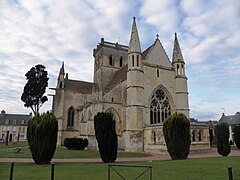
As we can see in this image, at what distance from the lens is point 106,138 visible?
13.6 m

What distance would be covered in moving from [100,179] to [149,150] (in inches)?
674

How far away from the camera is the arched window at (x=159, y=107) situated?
2778cm

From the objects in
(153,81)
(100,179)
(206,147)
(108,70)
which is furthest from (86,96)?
(100,179)

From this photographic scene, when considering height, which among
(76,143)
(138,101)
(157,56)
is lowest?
(76,143)

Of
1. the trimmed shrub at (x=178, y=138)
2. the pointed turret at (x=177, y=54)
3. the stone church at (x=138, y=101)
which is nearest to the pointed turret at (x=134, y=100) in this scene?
the stone church at (x=138, y=101)

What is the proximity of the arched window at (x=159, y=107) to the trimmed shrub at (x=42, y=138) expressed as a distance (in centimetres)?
1625

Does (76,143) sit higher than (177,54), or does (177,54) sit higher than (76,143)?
(177,54)

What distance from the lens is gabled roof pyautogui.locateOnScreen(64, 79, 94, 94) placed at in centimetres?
3925

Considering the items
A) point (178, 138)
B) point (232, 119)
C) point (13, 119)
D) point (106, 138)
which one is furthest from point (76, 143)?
point (13, 119)

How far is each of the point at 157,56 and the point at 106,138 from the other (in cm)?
1932

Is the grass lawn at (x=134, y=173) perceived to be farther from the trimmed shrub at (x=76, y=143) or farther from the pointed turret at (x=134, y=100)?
the trimmed shrub at (x=76, y=143)

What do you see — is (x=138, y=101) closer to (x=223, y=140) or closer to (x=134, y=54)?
(x=134, y=54)

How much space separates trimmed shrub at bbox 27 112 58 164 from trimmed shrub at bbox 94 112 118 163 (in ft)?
9.36

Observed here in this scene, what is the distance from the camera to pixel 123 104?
2964cm
